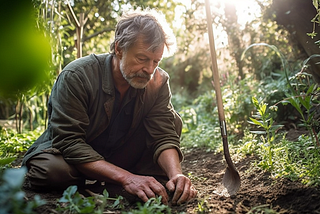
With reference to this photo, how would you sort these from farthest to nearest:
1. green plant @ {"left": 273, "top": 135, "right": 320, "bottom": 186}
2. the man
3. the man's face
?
1. the man's face
2. the man
3. green plant @ {"left": 273, "top": 135, "right": 320, "bottom": 186}

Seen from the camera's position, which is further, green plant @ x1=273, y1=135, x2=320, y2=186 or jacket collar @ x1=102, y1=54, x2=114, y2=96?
jacket collar @ x1=102, y1=54, x2=114, y2=96

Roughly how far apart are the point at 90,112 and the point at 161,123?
54 cm

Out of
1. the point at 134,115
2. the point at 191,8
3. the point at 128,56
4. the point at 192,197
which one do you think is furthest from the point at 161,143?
the point at 191,8

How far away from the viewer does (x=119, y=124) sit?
91.0 inches

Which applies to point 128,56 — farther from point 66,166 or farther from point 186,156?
point 186,156

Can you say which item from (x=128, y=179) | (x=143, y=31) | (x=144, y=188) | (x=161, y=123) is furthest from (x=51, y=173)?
(x=143, y=31)

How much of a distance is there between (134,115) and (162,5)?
3823mm

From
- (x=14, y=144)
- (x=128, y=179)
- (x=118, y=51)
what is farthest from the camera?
(x=14, y=144)

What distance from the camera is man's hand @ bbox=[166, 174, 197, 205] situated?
178 cm

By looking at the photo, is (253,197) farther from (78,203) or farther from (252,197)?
(78,203)

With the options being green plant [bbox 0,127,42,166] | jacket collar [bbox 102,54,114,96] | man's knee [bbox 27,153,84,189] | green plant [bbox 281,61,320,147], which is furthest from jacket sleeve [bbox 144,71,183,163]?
green plant [bbox 0,127,42,166]

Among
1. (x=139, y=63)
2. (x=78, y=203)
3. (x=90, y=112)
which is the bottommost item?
(x=78, y=203)

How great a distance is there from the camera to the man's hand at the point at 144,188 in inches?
67.7

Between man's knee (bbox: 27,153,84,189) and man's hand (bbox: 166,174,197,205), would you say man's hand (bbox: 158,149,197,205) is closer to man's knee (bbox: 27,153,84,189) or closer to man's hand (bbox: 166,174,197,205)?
man's hand (bbox: 166,174,197,205)
